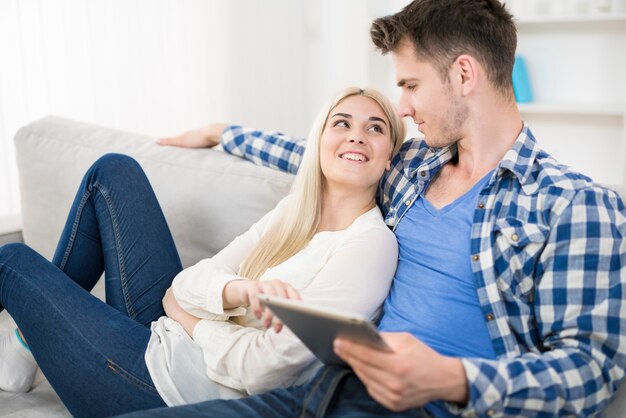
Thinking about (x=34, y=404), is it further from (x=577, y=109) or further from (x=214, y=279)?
(x=577, y=109)

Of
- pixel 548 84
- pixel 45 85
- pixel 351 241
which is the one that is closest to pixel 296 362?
pixel 351 241

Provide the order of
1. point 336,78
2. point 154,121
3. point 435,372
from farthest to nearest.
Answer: point 336,78
point 154,121
point 435,372

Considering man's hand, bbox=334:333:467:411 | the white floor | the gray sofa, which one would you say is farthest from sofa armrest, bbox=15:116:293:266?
man's hand, bbox=334:333:467:411

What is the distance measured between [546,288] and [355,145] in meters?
0.56

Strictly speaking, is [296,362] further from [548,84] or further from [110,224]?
[548,84]

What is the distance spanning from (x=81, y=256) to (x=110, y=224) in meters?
0.11

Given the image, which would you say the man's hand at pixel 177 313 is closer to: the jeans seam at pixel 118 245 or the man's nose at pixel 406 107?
the jeans seam at pixel 118 245

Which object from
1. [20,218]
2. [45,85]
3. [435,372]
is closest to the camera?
[435,372]

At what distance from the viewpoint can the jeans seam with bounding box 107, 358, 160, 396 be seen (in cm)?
147

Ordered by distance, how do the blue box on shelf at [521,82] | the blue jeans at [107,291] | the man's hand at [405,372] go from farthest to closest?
1. the blue box on shelf at [521,82]
2. the blue jeans at [107,291]
3. the man's hand at [405,372]

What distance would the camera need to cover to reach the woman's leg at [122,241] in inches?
68.1

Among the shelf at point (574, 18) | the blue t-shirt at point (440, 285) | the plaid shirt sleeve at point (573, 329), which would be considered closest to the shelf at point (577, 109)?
the shelf at point (574, 18)

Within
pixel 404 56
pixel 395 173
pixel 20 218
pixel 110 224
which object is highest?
pixel 404 56

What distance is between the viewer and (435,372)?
1128mm
